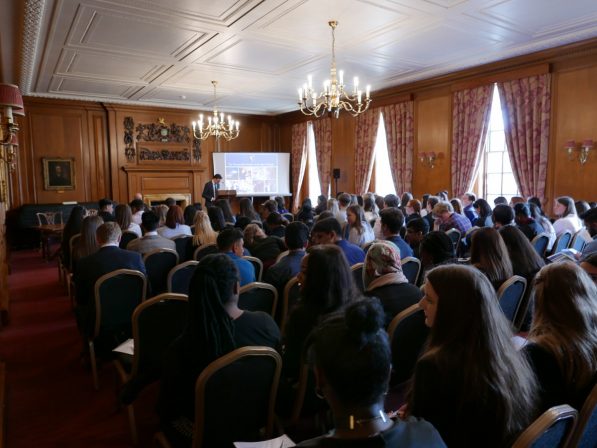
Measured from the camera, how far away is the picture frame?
419 inches

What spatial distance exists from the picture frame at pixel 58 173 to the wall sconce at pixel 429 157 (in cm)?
867

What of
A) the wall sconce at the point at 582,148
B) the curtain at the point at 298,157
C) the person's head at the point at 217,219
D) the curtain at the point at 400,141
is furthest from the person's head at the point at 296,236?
the curtain at the point at 298,157

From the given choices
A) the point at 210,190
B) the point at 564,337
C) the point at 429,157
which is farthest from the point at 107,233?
the point at 210,190

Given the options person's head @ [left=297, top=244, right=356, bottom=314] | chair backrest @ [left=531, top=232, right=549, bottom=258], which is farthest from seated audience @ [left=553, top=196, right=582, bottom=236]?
person's head @ [left=297, top=244, right=356, bottom=314]

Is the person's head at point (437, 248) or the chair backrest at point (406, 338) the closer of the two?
the chair backrest at point (406, 338)

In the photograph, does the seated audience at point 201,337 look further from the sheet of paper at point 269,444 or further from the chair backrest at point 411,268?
the chair backrest at point 411,268

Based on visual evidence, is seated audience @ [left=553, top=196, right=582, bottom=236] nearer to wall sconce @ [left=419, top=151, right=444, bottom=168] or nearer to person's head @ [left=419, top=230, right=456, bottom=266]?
person's head @ [left=419, top=230, right=456, bottom=266]

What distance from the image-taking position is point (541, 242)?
447 centimetres

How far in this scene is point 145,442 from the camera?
2480 mm

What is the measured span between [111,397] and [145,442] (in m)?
0.68

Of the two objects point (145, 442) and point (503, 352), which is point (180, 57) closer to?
point (145, 442)

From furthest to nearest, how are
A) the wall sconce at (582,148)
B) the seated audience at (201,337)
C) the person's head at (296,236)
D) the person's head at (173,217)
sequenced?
the wall sconce at (582,148) → the person's head at (173,217) → the person's head at (296,236) → the seated audience at (201,337)

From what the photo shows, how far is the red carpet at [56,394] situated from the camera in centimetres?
255

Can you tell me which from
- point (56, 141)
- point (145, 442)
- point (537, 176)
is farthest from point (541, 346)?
point (56, 141)
